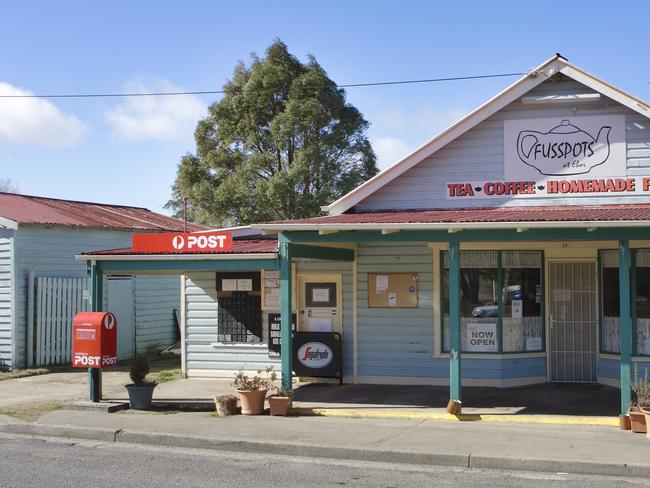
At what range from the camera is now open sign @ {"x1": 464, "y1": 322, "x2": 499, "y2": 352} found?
1397 centimetres

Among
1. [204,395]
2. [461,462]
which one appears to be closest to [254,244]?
[204,395]

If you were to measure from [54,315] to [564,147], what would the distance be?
1201 cm

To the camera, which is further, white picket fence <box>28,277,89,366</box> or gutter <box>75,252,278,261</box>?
white picket fence <box>28,277,89,366</box>

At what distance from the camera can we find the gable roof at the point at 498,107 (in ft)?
43.6

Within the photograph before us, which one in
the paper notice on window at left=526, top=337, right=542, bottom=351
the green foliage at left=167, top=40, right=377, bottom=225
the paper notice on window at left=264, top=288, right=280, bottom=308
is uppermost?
the green foliage at left=167, top=40, right=377, bottom=225

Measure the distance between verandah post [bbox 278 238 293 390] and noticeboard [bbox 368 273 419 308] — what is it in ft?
9.75

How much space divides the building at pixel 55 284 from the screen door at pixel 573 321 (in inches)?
443

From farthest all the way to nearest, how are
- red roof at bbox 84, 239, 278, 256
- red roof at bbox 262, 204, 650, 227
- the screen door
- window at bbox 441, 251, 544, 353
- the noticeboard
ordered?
the noticeboard
window at bbox 441, 251, 544, 353
the screen door
red roof at bbox 84, 239, 278, 256
red roof at bbox 262, 204, 650, 227

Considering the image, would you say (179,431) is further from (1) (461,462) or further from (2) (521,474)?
(2) (521,474)

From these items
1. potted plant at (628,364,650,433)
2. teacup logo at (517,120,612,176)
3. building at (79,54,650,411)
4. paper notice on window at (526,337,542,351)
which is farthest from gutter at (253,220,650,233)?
paper notice on window at (526,337,542,351)

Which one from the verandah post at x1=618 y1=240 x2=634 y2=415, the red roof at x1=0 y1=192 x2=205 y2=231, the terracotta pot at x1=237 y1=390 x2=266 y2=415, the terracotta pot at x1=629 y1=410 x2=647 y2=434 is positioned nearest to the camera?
the terracotta pot at x1=629 y1=410 x2=647 y2=434

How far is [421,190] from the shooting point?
14422 millimetres

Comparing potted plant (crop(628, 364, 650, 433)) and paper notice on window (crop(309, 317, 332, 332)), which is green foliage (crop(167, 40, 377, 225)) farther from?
potted plant (crop(628, 364, 650, 433))

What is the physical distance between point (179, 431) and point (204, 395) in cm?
328
